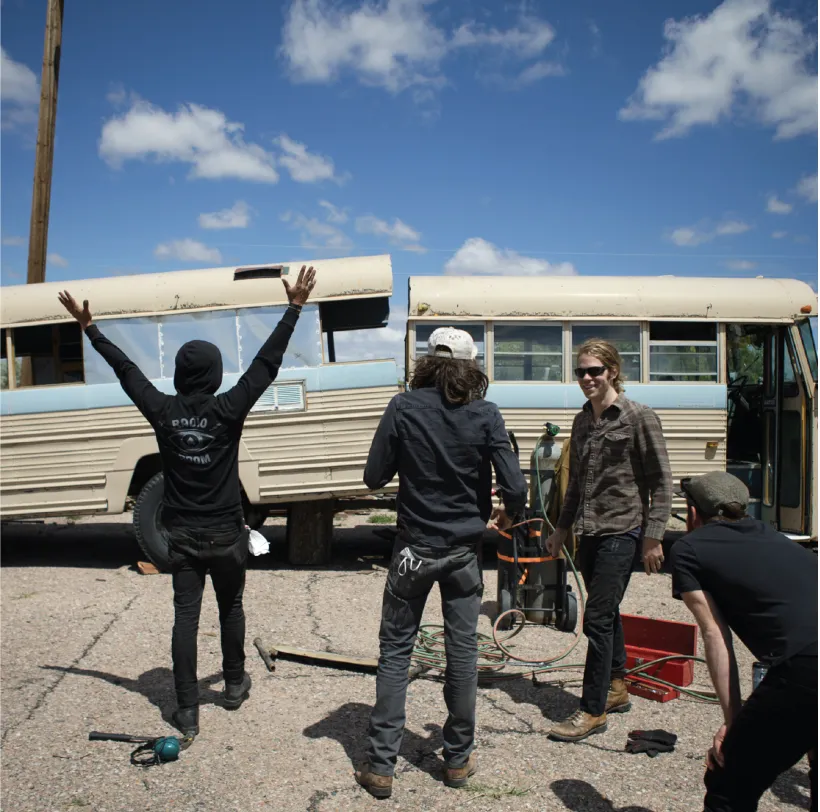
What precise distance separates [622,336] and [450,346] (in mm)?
4753

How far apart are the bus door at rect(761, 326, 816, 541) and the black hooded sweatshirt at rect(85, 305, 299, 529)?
18.8 feet

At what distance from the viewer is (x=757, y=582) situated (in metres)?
2.38

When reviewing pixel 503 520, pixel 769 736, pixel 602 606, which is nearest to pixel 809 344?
pixel 602 606

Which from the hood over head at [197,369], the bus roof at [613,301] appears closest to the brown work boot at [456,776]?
the hood over head at [197,369]

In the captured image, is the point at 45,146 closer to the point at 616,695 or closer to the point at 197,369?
the point at 197,369

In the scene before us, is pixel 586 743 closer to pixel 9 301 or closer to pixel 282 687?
pixel 282 687

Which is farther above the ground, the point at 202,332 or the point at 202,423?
the point at 202,332

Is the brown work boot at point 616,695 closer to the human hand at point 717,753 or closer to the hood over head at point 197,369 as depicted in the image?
the human hand at point 717,753

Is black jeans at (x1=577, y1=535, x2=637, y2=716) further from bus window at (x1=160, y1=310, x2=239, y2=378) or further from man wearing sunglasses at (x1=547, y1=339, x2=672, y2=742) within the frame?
bus window at (x1=160, y1=310, x2=239, y2=378)

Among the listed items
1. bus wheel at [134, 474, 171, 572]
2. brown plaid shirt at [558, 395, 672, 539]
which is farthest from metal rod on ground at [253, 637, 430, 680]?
bus wheel at [134, 474, 171, 572]

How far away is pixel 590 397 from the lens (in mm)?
3926

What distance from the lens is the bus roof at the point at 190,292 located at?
24.5ft

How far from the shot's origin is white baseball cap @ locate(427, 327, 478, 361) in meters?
3.37

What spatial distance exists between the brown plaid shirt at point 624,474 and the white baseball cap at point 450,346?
94 centimetres
